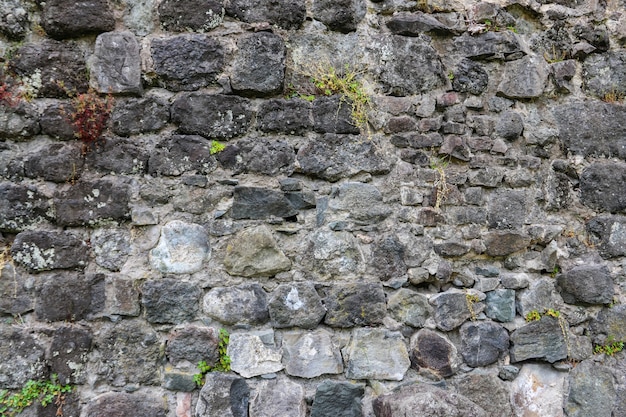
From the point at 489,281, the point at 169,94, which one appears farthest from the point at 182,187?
the point at 489,281

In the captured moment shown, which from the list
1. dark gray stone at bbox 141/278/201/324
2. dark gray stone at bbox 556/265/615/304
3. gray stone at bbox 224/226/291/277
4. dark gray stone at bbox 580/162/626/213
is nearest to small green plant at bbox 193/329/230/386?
dark gray stone at bbox 141/278/201/324

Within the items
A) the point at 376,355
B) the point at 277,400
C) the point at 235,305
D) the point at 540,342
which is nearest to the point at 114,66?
the point at 235,305

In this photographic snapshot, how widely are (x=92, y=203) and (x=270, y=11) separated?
1.33 meters

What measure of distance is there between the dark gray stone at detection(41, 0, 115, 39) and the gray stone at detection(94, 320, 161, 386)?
1.44 metres

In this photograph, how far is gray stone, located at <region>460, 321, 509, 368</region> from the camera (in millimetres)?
2469

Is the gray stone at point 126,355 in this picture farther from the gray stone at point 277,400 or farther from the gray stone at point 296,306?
the gray stone at point 296,306

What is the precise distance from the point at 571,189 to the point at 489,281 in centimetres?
75

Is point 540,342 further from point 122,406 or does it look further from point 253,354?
point 122,406

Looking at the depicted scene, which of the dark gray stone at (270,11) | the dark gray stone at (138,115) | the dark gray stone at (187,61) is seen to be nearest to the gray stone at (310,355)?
the dark gray stone at (138,115)

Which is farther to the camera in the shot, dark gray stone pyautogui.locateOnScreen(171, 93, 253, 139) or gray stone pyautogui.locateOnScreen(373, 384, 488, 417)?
dark gray stone pyautogui.locateOnScreen(171, 93, 253, 139)

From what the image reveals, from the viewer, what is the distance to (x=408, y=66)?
8.52 feet

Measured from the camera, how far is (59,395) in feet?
7.11

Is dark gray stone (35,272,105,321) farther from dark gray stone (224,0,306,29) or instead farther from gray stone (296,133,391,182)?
dark gray stone (224,0,306,29)

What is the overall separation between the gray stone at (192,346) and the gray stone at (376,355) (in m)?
0.65
